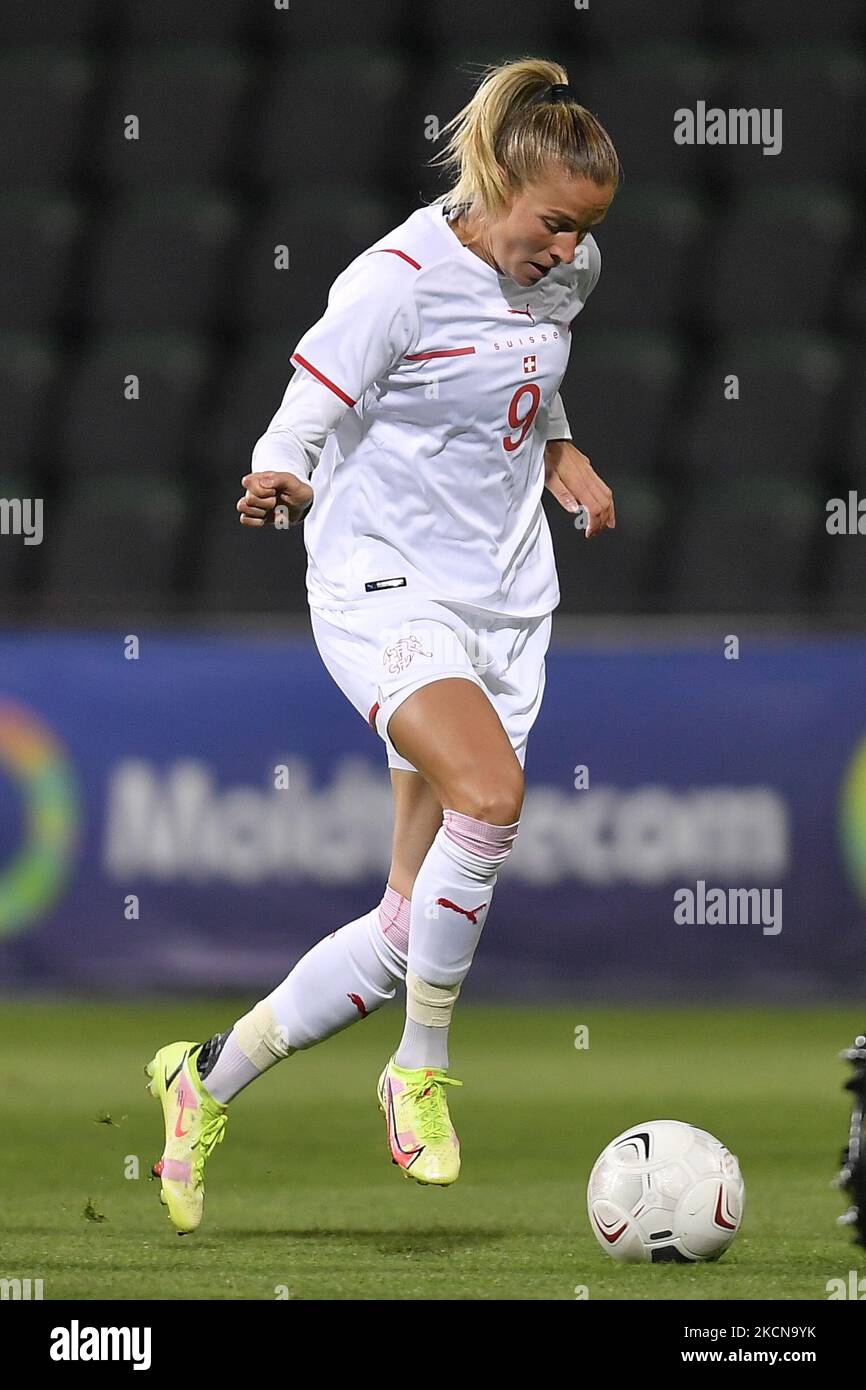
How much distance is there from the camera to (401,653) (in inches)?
138

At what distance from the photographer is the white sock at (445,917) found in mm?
3424

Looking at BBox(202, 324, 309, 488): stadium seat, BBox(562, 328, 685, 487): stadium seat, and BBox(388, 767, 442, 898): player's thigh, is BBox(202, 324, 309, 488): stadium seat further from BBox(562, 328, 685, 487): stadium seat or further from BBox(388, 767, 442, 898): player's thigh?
BBox(388, 767, 442, 898): player's thigh

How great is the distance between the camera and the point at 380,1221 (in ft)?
12.9

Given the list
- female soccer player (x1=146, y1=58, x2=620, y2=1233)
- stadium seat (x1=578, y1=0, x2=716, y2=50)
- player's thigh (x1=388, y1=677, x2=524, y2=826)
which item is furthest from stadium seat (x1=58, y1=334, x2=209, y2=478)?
player's thigh (x1=388, y1=677, x2=524, y2=826)

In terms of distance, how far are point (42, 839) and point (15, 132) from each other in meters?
4.56

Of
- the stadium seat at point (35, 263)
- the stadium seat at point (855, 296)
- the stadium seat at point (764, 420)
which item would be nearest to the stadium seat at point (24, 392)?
the stadium seat at point (35, 263)

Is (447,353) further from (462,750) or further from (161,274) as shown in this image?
(161,274)

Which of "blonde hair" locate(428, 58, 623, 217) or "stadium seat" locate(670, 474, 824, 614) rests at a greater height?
"stadium seat" locate(670, 474, 824, 614)

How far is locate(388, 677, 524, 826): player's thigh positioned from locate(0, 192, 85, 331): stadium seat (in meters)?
6.40

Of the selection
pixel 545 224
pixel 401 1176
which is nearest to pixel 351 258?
pixel 401 1176

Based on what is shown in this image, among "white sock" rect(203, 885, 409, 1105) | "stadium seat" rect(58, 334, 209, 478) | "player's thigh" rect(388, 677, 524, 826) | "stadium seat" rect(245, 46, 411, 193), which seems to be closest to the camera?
"player's thigh" rect(388, 677, 524, 826)

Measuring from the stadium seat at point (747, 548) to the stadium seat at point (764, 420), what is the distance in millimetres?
331

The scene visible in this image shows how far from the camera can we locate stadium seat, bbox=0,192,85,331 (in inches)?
374

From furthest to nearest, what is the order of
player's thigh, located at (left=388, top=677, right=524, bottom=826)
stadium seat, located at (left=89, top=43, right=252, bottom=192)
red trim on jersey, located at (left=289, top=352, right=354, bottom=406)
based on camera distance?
1. stadium seat, located at (left=89, top=43, right=252, bottom=192)
2. red trim on jersey, located at (left=289, top=352, right=354, bottom=406)
3. player's thigh, located at (left=388, top=677, right=524, bottom=826)
